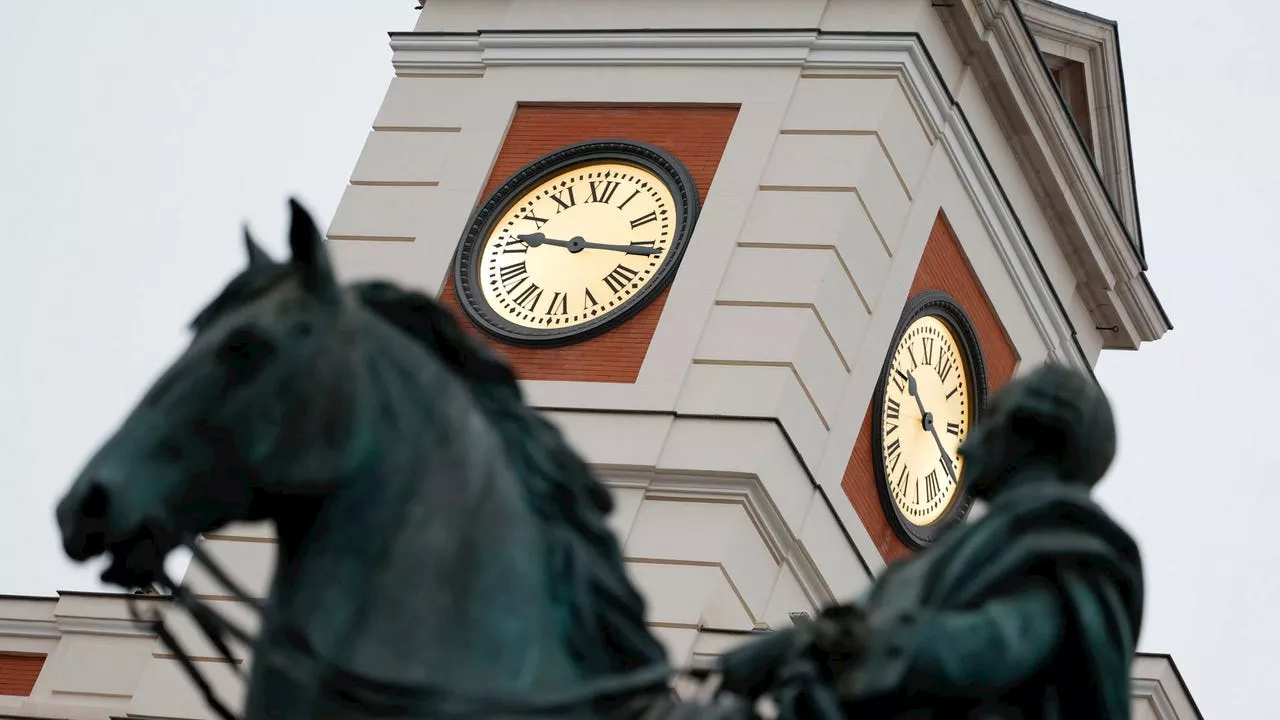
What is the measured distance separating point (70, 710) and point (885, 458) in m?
4.24

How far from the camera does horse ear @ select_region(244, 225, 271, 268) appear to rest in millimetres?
4348

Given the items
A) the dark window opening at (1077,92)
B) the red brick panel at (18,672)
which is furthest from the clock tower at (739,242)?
the red brick panel at (18,672)

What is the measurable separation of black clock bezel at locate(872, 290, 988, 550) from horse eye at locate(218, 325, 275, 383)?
37.8 ft

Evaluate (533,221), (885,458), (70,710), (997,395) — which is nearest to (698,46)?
(533,221)

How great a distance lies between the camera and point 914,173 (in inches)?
639

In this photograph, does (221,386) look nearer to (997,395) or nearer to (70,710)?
(997,395)

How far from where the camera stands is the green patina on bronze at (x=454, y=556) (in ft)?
13.4

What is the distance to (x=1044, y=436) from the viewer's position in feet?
15.0

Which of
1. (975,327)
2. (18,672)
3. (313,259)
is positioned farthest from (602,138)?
(313,259)

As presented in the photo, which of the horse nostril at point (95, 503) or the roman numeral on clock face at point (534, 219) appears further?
the roman numeral on clock face at point (534, 219)

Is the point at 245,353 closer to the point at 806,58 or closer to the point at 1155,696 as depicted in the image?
the point at 1155,696

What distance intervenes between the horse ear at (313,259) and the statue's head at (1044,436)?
3.23 ft

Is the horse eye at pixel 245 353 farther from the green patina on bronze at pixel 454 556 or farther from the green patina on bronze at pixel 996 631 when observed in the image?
the green patina on bronze at pixel 996 631

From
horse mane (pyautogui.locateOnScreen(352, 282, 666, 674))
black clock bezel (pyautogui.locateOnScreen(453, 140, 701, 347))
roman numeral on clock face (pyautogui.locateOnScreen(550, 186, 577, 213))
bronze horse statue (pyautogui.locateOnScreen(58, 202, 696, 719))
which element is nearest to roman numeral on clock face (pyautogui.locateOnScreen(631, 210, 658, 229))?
black clock bezel (pyautogui.locateOnScreen(453, 140, 701, 347))
